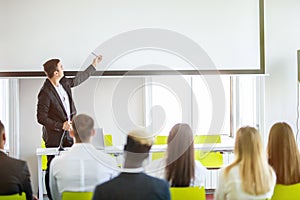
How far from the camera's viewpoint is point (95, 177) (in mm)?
3164

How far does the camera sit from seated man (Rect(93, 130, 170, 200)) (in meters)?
2.55

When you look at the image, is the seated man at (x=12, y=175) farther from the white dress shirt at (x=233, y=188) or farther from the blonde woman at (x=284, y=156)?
the blonde woman at (x=284, y=156)

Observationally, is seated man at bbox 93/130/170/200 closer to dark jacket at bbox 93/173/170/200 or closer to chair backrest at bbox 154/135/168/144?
dark jacket at bbox 93/173/170/200

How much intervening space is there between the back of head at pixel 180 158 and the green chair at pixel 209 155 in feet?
6.39

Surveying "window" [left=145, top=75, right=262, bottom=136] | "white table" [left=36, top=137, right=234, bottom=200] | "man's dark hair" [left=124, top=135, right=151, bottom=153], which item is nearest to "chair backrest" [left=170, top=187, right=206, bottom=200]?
"man's dark hair" [left=124, top=135, right=151, bottom=153]

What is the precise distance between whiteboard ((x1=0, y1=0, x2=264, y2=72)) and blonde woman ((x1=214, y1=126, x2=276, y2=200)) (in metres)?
1.91

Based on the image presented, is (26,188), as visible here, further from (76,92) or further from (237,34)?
(237,34)

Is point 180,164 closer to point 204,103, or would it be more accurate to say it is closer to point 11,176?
point 11,176

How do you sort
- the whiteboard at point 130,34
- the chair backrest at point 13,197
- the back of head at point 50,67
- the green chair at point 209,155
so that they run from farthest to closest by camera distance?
1. the green chair at point 209,155
2. the whiteboard at point 130,34
3. the back of head at point 50,67
4. the chair backrest at point 13,197

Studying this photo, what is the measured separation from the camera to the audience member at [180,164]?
323 centimetres

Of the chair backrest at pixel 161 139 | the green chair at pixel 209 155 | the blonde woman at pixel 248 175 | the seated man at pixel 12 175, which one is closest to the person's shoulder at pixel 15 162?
the seated man at pixel 12 175

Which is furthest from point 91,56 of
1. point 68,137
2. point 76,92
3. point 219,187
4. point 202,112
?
point 219,187

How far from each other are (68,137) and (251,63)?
84.0 inches

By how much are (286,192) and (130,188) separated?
125 centimetres
